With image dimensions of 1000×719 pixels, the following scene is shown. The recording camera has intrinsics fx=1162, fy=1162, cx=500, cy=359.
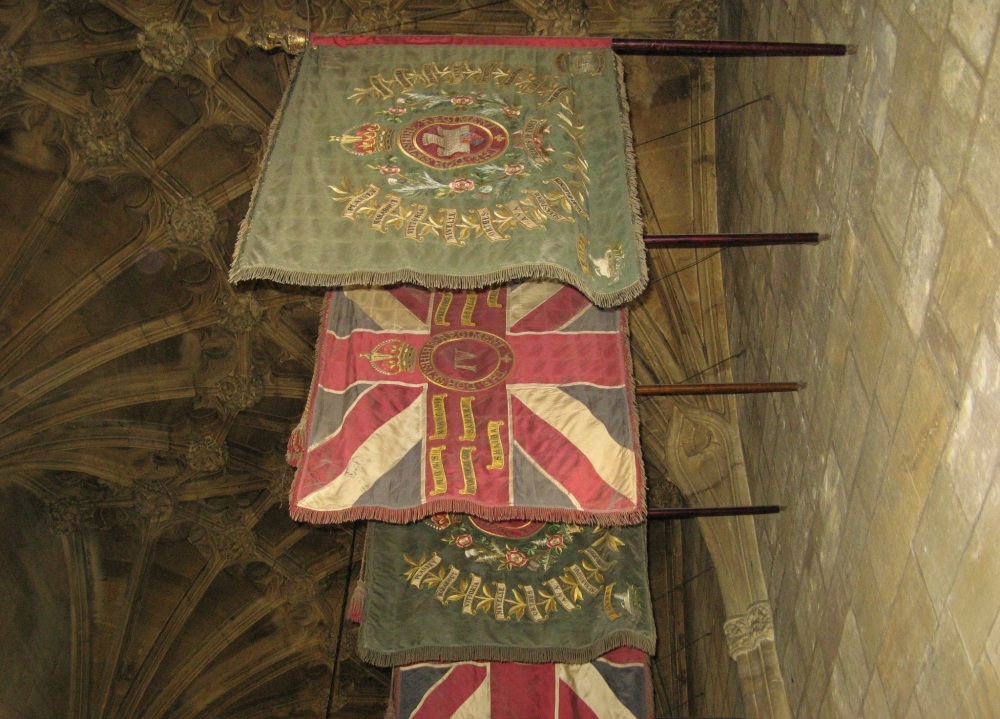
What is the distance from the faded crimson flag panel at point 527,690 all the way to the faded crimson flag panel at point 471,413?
1676mm

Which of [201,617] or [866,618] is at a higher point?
[201,617]

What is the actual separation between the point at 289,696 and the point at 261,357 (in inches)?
205

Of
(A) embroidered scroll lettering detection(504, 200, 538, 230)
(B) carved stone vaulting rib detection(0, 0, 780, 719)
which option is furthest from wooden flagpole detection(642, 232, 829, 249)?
(B) carved stone vaulting rib detection(0, 0, 780, 719)

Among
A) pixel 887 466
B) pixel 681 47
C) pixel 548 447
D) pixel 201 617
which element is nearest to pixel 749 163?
pixel 681 47

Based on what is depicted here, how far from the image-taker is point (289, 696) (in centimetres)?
1491

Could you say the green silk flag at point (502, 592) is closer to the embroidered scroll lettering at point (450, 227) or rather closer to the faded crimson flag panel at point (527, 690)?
the faded crimson flag panel at point (527, 690)

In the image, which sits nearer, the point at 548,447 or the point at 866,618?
the point at 866,618

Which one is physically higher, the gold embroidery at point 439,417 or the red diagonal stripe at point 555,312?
the red diagonal stripe at point 555,312

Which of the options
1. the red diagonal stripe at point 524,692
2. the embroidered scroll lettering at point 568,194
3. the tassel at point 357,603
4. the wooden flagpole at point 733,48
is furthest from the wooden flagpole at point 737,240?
the tassel at point 357,603

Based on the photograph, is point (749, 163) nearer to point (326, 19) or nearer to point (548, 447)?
point (548, 447)

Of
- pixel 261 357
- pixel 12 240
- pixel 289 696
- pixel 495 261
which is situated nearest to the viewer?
pixel 495 261

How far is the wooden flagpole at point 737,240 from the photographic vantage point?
580cm

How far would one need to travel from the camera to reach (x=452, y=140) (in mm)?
6062

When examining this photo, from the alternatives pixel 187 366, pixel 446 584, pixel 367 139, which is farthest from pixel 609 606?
pixel 187 366
